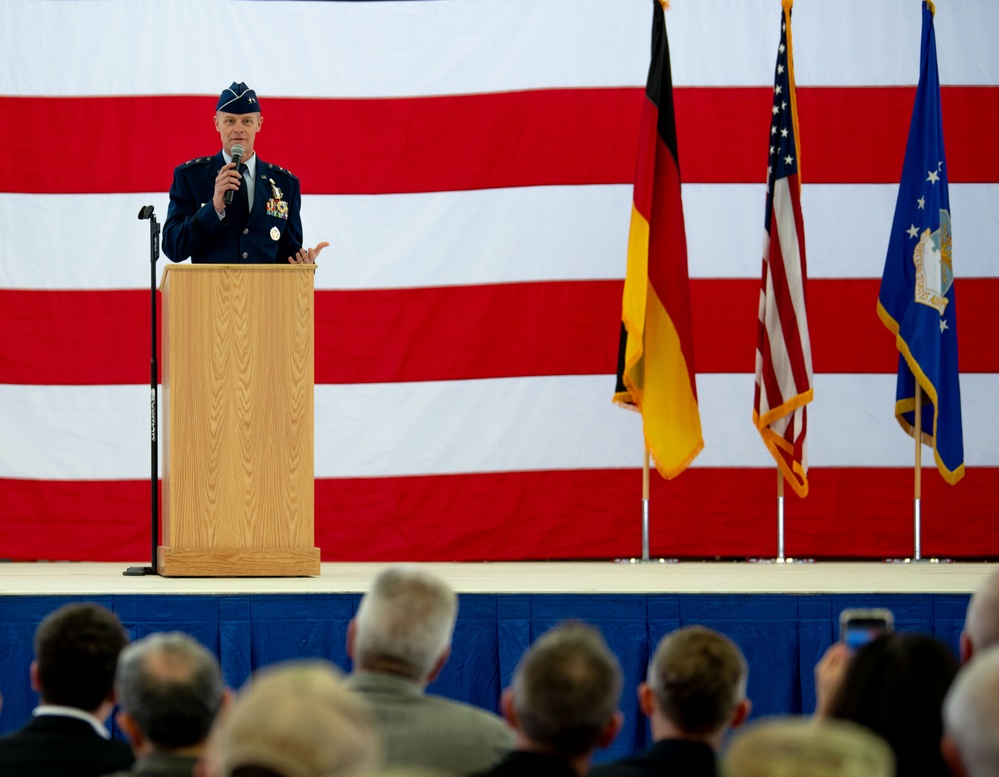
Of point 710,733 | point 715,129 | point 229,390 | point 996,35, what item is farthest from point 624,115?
point 710,733

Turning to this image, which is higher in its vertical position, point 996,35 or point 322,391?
point 996,35

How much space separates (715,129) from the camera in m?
5.81

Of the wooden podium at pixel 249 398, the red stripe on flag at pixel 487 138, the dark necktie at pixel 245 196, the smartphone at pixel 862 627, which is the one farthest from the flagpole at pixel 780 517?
the smartphone at pixel 862 627

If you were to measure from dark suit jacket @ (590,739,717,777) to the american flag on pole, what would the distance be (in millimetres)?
3384

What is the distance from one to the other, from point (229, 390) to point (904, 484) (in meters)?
2.82

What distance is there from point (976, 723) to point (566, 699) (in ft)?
2.21

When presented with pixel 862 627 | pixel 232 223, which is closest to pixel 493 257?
pixel 232 223

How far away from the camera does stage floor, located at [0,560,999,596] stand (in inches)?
151

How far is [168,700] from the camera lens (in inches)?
71.9

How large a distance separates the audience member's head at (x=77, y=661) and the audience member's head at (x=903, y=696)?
3.48 ft

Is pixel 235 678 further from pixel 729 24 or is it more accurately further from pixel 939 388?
pixel 729 24

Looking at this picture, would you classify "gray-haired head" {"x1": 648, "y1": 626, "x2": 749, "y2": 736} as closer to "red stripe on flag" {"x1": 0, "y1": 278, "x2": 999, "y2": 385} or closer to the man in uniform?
the man in uniform

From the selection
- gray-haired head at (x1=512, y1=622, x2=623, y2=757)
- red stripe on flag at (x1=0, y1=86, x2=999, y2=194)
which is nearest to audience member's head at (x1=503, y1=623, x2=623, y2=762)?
gray-haired head at (x1=512, y1=622, x2=623, y2=757)

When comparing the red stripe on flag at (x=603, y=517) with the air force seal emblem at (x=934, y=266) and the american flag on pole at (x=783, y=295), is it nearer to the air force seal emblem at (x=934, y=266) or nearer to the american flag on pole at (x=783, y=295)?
the american flag on pole at (x=783, y=295)
